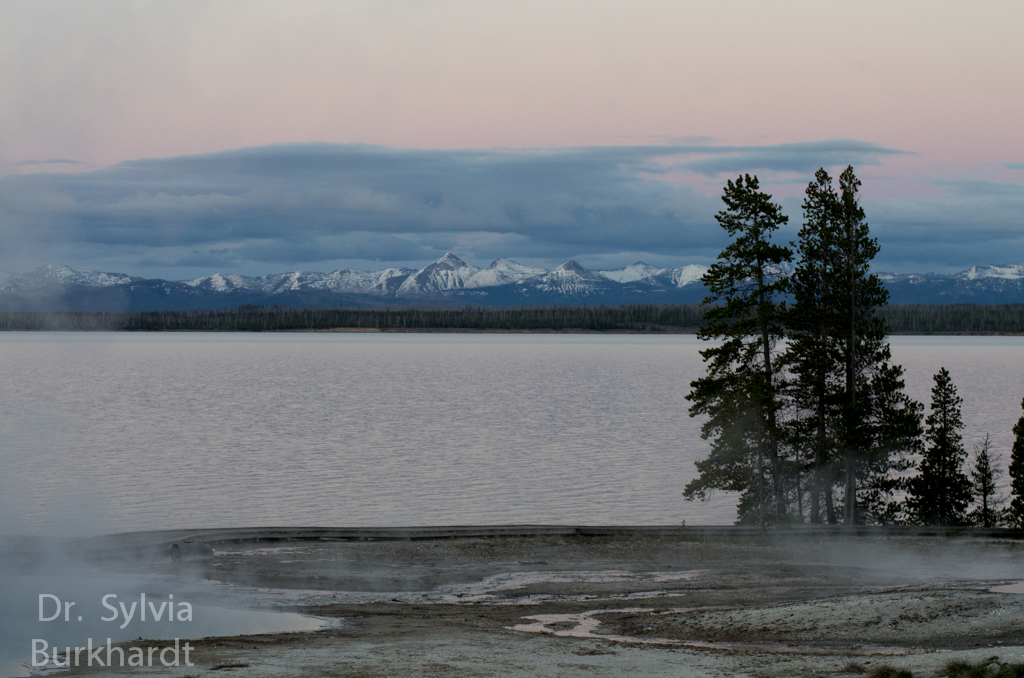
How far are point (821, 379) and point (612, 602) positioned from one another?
22100 mm

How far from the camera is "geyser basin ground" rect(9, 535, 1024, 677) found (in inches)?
758

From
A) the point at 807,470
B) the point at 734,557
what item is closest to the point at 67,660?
the point at 734,557

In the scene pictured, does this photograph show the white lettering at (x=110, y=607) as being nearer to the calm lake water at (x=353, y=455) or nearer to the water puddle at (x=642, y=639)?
the water puddle at (x=642, y=639)

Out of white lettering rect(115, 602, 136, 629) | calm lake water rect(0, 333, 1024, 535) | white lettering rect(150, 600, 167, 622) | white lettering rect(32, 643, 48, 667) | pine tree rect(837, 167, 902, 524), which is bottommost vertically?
calm lake water rect(0, 333, 1024, 535)

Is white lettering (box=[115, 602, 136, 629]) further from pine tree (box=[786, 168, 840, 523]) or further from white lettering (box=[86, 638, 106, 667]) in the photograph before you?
pine tree (box=[786, 168, 840, 523])

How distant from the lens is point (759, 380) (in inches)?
1501

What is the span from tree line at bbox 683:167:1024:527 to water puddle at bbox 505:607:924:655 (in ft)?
49.8

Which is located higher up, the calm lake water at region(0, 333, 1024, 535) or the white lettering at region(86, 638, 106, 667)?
the white lettering at region(86, 638, 106, 667)

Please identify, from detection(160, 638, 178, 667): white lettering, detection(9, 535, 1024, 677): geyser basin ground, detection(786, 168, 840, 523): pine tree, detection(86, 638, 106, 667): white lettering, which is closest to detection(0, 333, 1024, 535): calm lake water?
detection(786, 168, 840, 523): pine tree

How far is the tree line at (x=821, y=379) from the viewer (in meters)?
40.7

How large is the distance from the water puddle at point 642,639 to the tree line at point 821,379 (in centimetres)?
1517

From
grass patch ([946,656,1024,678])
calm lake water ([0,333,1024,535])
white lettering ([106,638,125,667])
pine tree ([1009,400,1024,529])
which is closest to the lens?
grass patch ([946,656,1024,678])

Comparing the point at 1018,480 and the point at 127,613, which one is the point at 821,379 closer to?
the point at 1018,480

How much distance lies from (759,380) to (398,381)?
14684 cm
